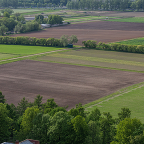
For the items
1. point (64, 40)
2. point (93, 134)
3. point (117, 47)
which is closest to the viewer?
point (93, 134)

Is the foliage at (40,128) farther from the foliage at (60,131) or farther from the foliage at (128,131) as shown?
the foliage at (128,131)

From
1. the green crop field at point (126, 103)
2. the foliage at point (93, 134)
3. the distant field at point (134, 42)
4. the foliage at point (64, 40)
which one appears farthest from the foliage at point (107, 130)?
the distant field at point (134, 42)

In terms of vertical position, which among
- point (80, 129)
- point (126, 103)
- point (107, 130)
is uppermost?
point (80, 129)

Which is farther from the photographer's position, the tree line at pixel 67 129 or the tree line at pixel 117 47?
the tree line at pixel 117 47

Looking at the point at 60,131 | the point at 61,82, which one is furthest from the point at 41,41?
the point at 60,131

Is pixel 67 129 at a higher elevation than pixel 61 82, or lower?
higher

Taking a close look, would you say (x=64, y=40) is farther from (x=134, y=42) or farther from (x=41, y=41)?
(x=134, y=42)

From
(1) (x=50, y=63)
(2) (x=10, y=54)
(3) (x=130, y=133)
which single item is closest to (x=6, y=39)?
A: (2) (x=10, y=54)

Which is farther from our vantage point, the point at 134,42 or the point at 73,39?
the point at 134,42
